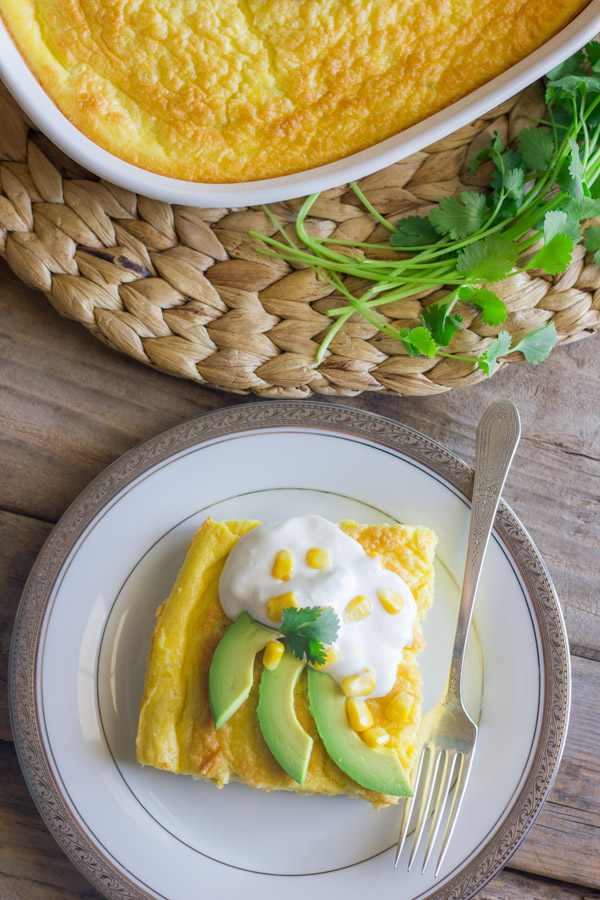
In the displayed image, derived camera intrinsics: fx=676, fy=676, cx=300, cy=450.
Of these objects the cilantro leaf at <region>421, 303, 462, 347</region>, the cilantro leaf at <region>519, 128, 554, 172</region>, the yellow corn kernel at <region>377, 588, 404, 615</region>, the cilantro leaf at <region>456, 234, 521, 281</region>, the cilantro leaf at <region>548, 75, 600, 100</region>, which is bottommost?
the yellow corn kernel at <region>377, 588, 404, 615</region>

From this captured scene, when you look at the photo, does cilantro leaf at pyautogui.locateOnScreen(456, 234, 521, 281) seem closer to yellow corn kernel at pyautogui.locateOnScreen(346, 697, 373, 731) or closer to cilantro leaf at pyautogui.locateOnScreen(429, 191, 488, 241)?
cilantro leaf at pyautogui.locateOnScreen(429, 191, 488, 241)

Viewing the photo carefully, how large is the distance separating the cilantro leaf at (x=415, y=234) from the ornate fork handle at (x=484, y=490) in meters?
0.49

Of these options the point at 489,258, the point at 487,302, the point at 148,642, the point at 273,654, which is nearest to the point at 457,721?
the point at 273,654

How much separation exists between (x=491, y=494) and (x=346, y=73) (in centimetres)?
115

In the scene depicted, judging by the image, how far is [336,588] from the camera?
163 centimetres

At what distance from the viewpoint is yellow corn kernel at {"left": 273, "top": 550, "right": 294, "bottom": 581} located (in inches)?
64.7

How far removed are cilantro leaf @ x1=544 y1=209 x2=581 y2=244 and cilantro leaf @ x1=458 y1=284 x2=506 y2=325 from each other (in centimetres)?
18

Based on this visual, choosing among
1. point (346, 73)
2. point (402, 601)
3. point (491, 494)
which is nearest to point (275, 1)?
point (346, 73)

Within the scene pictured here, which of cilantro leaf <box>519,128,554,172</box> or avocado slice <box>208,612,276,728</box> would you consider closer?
avocado slice <box>208,612,276,728</box>

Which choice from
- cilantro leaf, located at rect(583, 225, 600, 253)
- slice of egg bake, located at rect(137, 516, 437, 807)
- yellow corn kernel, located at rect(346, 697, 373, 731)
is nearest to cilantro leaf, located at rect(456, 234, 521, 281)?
cilantro leaf, located at rect(583, 225, 600, 253)

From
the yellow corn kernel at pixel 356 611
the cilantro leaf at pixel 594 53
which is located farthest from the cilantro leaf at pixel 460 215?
the yellow corn kernel at pixel 356 611

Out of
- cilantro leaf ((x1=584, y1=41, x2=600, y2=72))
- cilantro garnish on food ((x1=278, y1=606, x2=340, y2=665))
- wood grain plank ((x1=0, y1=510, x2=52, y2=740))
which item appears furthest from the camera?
wood grain plank ((x1=0, y1=510, x2=52, y2=740))

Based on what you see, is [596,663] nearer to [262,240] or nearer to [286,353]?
[286,353]

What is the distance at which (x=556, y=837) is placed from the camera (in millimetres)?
1932
